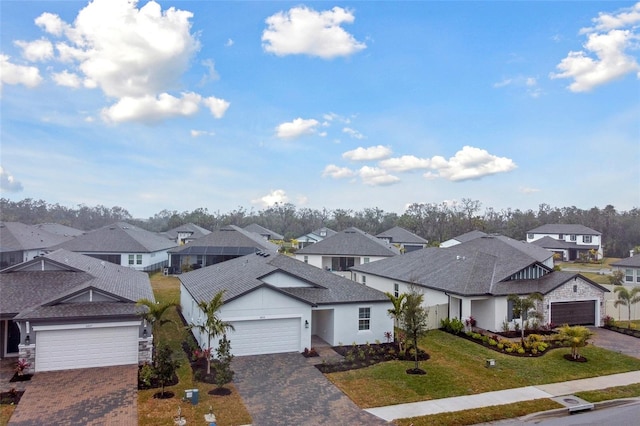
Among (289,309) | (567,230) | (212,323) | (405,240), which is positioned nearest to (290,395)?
(212,323)

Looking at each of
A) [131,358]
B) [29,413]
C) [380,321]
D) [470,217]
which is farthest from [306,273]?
[470,217]

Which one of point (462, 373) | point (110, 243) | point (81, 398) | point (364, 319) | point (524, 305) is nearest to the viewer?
point (81, 398)

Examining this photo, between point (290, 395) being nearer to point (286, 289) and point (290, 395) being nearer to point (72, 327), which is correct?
point (286, 289)

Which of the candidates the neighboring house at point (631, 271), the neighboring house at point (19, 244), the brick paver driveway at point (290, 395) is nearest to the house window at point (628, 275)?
the neighboring house at point (631, 271)

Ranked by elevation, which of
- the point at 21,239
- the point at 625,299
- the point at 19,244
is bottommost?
the point at 625,299

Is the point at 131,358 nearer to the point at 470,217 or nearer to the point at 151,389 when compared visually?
the point at 151,389
